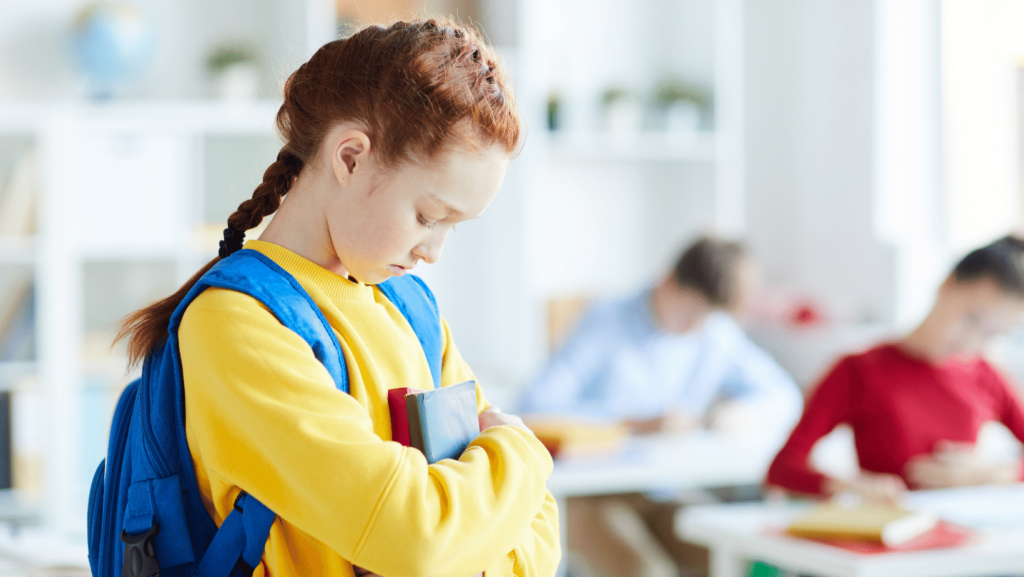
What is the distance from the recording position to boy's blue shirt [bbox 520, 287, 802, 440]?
126 inches

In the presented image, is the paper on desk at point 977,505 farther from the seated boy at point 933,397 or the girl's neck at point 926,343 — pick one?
the girl's neck at point 926,343

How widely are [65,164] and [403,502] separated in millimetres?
3090

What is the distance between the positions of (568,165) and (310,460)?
369cm

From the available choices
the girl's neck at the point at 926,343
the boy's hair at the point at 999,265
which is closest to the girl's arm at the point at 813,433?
the girl's neck at the point at 926,343

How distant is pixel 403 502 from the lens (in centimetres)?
75

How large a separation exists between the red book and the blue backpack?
50 mm

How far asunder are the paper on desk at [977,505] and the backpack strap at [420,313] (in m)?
1.31

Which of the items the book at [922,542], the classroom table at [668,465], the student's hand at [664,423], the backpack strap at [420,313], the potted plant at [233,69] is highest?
the potted plant at [233,69]

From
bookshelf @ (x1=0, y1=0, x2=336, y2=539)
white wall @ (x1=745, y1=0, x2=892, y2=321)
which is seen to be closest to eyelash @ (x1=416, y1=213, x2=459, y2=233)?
bookshelf @ (x1=0, y1=0, x2=336, y2=539)

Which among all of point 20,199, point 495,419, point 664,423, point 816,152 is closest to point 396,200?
point 495,419

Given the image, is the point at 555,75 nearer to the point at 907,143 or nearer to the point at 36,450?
the point at 907,143

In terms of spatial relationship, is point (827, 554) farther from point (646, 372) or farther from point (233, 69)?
point (233, 69)

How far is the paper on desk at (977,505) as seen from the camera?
1842 millimetres

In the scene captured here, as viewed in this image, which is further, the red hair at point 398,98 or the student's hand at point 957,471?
the student's hand at point 957,471
